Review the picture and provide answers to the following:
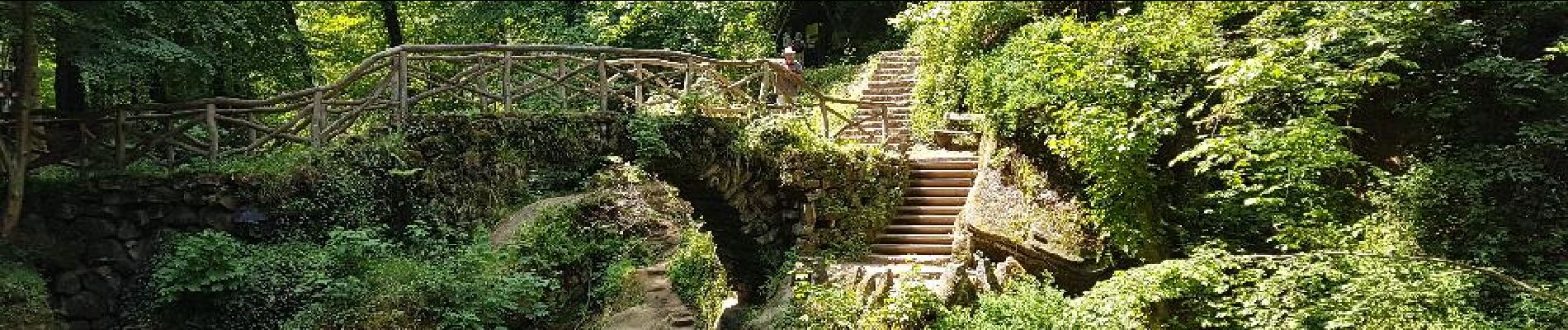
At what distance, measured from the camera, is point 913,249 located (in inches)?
530

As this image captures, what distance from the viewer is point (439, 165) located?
33.5ft

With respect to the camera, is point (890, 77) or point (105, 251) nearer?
point (105, 251)

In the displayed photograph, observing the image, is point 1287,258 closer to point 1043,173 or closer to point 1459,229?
point 1459,229

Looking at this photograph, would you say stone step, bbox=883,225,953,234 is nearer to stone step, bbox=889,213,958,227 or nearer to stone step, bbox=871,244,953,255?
stone step, bbox=889,213,958,227

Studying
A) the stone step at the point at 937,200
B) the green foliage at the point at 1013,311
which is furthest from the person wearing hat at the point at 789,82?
the green foliage at the point at 1013,311

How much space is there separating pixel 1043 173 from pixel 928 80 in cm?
473

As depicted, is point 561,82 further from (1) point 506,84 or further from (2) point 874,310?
(2) point 874,310

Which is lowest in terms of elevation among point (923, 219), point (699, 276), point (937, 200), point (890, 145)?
point (699, 276)

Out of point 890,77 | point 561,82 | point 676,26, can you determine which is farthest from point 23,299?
point 890,77

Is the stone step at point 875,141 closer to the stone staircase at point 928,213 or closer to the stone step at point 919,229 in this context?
the stone staircase at point 928,213

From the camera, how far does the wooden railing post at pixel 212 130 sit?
909 cm

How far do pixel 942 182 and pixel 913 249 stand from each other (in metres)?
1.41

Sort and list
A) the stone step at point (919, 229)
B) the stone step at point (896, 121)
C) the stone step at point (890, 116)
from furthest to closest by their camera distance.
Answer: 1. the stone step at point (890, 116)
2. the stone step at point (896, 121)
3. the stone step at point (919, 229)

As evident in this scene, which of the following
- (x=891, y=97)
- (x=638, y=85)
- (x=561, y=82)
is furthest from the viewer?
(x=891, y=97)
